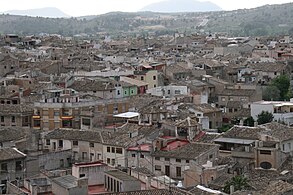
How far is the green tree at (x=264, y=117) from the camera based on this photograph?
38.8 metres

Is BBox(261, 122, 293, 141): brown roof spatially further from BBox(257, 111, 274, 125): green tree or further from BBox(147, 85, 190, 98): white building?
BBox(147, 85, 190, 98): white building

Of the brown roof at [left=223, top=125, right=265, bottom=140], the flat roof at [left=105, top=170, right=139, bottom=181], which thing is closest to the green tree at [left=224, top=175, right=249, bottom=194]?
the flat roof at [left=105, top=170, right=139, bottom=181]

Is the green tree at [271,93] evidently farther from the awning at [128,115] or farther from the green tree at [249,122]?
the awning at [128,115]

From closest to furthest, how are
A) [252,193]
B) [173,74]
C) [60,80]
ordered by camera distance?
[252,193], [60,80], [173,74]

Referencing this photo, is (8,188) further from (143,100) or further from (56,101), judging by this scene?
(143,100)

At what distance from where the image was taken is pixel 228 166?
28438mm

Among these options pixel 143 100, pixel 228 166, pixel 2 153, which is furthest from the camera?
pixel 143 100

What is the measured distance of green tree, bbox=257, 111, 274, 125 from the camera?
127ft

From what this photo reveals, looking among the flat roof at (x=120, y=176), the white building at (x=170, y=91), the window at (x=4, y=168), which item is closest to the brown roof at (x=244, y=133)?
the flat roof at (x=120, y=176)

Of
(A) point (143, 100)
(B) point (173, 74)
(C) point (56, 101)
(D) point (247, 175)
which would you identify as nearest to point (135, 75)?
(B) point (173, 74)

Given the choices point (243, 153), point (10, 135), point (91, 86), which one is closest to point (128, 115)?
point (10, 135)

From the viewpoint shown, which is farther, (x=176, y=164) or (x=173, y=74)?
(x=173, y=74)

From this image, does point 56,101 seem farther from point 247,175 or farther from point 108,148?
point 247,175

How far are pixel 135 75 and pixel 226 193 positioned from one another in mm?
31600
